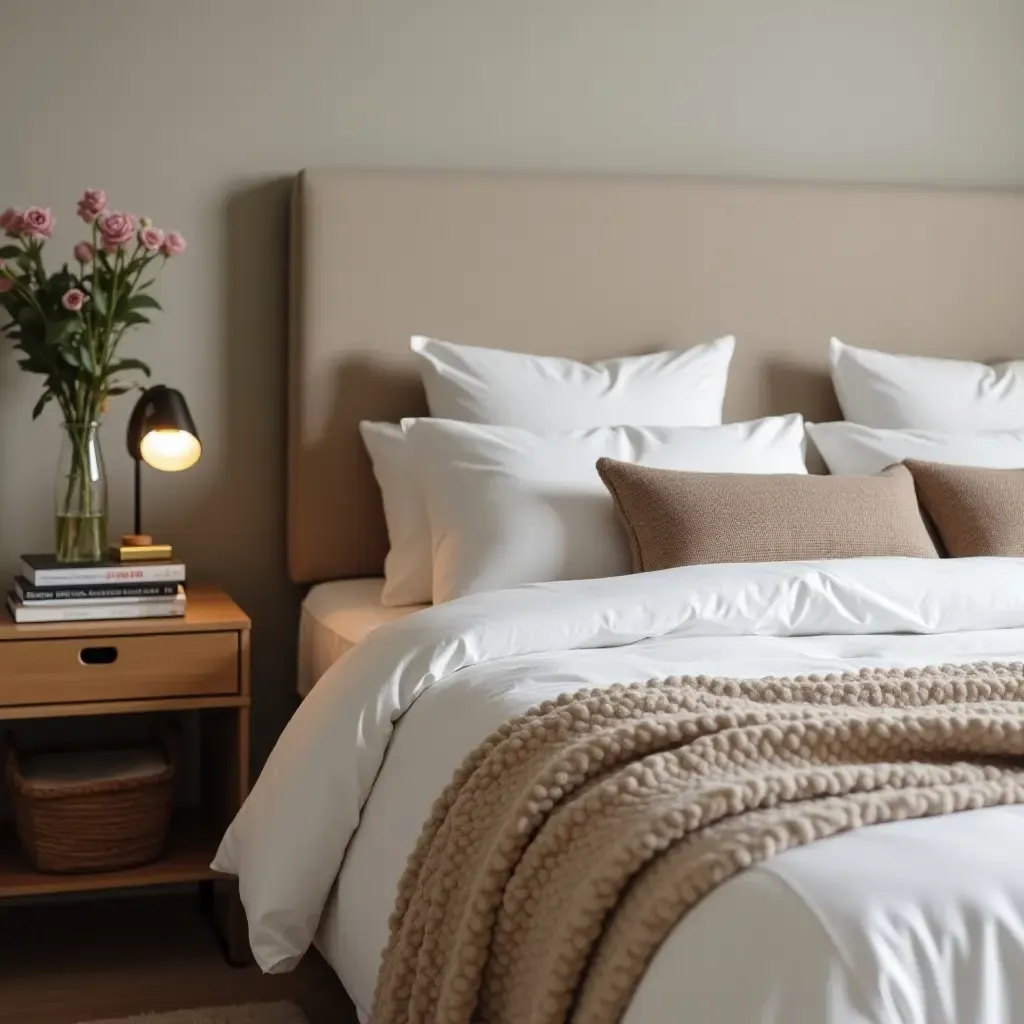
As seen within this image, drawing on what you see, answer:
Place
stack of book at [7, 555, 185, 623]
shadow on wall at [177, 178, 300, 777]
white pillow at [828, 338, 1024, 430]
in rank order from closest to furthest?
stack of book at [7, 555, 185, 623] → shadow on wall at [177, 178, 300, 777] → white pillow at [828, 338, 1024, 430]

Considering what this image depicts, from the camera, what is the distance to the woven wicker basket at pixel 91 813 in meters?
2.73

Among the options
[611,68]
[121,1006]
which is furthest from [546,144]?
[121,1006]

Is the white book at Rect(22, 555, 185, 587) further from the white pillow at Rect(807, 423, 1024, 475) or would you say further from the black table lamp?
the white pillow at Rect(807, 423, 1024, 475)

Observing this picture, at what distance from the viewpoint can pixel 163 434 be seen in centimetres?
287

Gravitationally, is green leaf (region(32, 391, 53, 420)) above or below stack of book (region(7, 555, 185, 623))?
above

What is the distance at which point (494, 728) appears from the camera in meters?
1.92

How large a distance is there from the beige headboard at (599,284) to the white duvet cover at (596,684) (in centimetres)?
90

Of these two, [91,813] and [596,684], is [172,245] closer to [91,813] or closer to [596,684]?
[91,813]

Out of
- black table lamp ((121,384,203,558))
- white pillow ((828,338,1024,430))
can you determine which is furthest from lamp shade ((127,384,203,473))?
white pillow ((828,338,1024,430))

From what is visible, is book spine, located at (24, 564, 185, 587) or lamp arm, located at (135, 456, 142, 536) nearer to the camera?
book spine, located at (24, 564, 185, 587)

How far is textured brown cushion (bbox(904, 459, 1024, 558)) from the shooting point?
2.83 meters

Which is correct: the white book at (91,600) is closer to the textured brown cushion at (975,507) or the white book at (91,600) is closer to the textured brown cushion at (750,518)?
the textured brown cushion at (750,518)

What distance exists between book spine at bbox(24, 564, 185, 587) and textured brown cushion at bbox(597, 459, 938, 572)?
0.83 metres

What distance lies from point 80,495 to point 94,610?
9.6 inches
